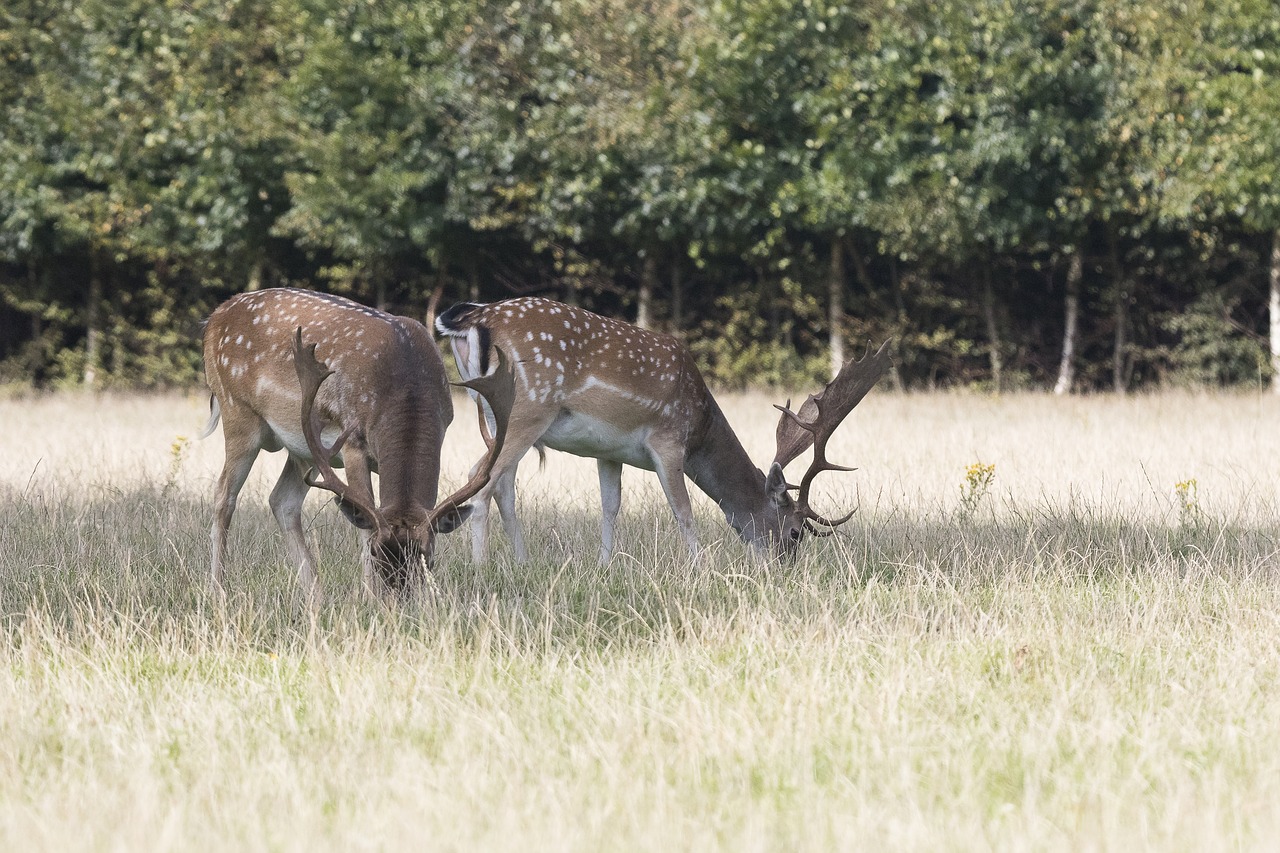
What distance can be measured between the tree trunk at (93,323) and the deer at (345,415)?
560 inches

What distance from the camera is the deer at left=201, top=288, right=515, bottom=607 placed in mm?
5445

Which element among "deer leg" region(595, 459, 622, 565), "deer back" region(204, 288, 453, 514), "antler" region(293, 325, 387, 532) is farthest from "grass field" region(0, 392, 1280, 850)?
"deer back" region(204, 288, 453, 514)

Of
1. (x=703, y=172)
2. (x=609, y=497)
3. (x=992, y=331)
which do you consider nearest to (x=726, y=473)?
(x=609, y=497)

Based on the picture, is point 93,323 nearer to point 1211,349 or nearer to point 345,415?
point 1211,349

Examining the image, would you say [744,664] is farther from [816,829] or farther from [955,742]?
[816,829]

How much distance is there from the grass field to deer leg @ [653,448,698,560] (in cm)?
15

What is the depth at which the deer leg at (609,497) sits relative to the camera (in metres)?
7.17

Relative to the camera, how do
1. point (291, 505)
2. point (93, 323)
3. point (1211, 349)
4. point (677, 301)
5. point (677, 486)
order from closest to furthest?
1. point (291, 505)
2. point (677, 486)
3. point (1211, 349)
4. point (677, 301)
5. point (93, 323)

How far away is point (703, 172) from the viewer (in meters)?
17.1

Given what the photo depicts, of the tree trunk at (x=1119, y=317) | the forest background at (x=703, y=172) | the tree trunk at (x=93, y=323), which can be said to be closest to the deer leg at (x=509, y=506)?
the forest background at (x=703, y=172)

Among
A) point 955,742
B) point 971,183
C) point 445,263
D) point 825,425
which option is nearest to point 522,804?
point 955,742

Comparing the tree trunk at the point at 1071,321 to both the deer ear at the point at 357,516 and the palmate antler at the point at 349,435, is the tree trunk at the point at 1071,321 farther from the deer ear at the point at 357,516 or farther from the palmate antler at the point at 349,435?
the deer ear at the point at 357,516

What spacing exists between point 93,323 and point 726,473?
15605 millimetres

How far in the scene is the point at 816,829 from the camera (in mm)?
3191
